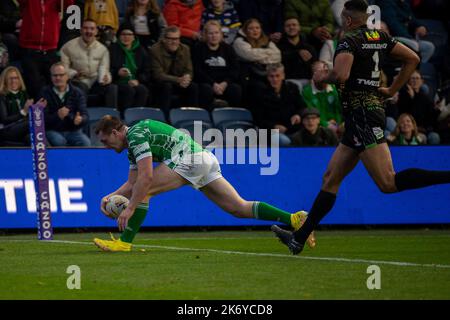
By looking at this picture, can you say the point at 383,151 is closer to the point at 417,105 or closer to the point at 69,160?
the point at 69,160

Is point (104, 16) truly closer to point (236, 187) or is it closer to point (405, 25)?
point (236, 187)

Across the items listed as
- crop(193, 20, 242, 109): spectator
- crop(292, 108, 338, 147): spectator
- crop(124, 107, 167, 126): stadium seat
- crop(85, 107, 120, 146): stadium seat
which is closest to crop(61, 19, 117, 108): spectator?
crop(85, 107, 120, 146): stadium seat

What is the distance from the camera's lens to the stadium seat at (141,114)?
61.8 feet

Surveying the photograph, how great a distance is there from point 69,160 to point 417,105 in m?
6.87

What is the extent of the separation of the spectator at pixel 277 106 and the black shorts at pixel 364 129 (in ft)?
23.9

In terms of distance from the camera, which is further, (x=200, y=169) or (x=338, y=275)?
(x=200, y=169)

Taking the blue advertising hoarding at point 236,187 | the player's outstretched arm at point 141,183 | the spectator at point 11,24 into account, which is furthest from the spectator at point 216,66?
the player's outstretched arm at point 141,183

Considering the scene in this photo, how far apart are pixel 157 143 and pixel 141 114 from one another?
20.3 ft

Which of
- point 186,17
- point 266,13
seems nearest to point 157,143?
point 186,17

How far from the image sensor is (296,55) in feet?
68.1

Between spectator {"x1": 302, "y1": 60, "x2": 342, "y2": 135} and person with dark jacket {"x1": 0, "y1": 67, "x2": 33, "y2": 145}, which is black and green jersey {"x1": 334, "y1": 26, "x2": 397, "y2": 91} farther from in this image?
spectator {"x1": 302, "y1": 60, "x2": 342, "y2": 135}

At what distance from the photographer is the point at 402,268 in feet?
36.2

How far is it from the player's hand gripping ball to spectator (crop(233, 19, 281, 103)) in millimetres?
7729
